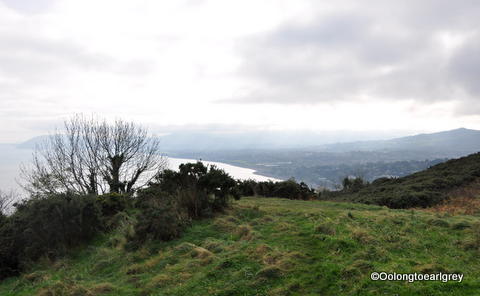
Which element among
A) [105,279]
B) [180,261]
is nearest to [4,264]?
[105,279]

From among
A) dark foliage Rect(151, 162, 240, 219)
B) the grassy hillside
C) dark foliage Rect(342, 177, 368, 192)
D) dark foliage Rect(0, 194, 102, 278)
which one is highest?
dark foliage Rect(151, 162, 240, 219)

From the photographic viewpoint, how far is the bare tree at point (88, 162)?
65.4ft

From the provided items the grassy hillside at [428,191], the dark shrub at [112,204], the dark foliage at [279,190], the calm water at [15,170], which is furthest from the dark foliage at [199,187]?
the grassy hillside at [428,191]

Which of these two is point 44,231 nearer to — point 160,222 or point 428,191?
point 160,222

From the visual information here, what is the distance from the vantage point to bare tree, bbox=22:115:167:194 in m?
19.9

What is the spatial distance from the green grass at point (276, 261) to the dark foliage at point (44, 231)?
810 millimetres

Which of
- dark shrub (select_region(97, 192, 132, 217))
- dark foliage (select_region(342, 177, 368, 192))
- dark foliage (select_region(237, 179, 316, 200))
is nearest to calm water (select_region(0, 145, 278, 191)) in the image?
dark foliage (select_region(237, 179, 316, 200))

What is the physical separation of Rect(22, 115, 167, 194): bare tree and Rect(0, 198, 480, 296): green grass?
440 inches

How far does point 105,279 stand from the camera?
7539 mm

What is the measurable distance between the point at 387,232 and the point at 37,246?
12.4 meters

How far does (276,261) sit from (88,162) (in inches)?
763

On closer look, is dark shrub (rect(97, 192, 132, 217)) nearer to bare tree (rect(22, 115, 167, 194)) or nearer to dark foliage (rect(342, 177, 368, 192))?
bare tree (rect(22, 115, 167, 194))

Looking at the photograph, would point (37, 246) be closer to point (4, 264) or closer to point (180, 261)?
point (4, 264)

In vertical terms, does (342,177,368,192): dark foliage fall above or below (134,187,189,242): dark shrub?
below
